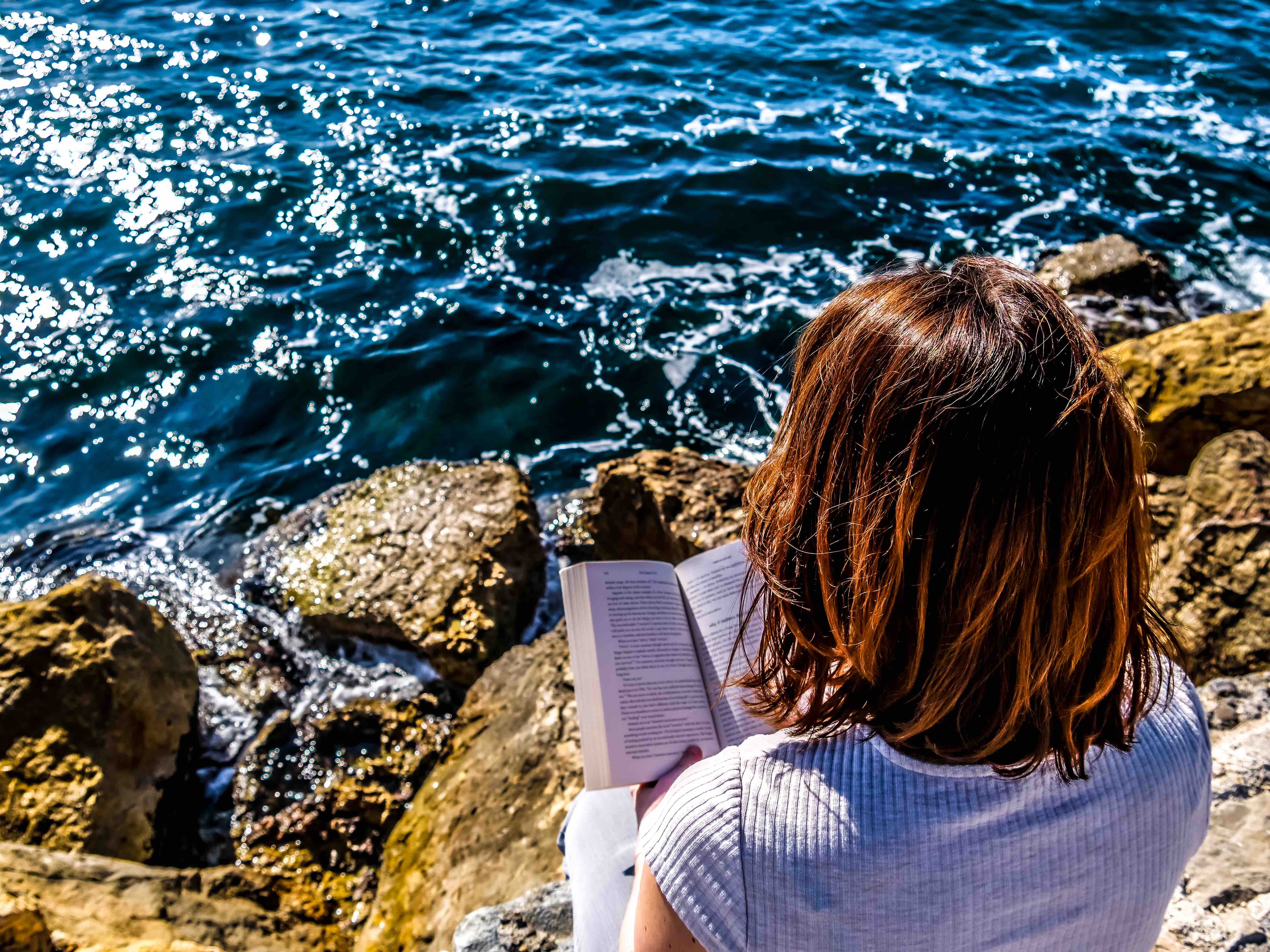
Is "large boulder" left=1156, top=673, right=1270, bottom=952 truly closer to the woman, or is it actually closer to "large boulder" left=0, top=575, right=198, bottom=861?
the woman

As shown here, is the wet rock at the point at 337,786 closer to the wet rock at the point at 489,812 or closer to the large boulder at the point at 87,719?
the wet rock at the point at 489,812

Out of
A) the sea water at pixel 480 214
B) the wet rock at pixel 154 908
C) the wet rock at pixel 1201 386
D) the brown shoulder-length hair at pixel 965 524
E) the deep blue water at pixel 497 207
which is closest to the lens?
the brown shoulder-length hair at pixel 965 524

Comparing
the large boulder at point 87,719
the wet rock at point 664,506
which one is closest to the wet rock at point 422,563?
the wet rock at point 664,506

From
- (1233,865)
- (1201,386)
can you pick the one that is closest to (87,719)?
(1233,865)

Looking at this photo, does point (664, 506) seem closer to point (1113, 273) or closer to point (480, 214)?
point (480, 214)

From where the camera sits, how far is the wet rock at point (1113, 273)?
7.12m

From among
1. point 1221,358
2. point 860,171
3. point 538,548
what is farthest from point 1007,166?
point 538,548

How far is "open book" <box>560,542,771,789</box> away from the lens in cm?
206

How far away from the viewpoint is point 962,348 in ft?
3.91

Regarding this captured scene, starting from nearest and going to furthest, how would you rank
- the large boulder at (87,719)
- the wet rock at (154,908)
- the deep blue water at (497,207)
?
the wet rock at (154,908)
the large boulder at (87,719)
the deep blue water at (497,207)

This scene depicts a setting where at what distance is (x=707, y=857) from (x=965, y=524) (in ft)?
2.05

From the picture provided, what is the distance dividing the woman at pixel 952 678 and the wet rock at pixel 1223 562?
210 cm

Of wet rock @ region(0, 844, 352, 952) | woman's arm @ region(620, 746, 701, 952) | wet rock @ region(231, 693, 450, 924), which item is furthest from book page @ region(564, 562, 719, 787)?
wet rock @ region(231, 693, 450, 924)

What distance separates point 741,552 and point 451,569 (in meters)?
2.78
